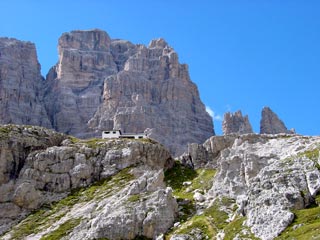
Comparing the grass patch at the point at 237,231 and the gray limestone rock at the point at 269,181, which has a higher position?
the gray limestone rock at the point at 269,181

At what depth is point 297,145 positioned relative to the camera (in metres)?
128

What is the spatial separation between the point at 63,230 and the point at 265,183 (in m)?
40.3

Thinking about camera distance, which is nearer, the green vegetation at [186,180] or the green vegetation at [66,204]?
the green vegetation at [186,180]

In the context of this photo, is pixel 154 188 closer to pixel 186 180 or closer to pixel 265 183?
pixel 186 180

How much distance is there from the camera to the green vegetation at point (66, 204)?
372 ft

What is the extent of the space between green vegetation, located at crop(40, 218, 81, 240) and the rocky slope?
0.82 ft

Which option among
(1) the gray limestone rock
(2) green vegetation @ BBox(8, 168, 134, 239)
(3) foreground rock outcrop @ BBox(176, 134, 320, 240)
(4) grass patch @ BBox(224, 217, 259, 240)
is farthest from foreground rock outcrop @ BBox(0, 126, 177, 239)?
(1) the gray limestone rock

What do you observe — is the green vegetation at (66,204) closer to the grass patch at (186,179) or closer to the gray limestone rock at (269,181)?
the grass patch at (186,179)

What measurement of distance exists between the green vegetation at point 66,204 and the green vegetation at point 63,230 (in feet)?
0.83

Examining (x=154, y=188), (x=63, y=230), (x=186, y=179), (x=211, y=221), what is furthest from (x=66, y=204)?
(x=211, y=221)

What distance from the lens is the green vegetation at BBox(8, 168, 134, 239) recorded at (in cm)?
11352

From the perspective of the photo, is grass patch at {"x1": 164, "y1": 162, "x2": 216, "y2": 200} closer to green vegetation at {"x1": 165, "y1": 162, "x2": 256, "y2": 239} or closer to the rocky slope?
green vegetation at {"x1": 165, "y1": 162, "x2": 256, "y2": 239}

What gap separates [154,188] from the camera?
11512 cm

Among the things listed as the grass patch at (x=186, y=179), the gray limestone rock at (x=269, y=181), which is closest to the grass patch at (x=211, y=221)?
the gray limestone rock at (x=269, y=181)
